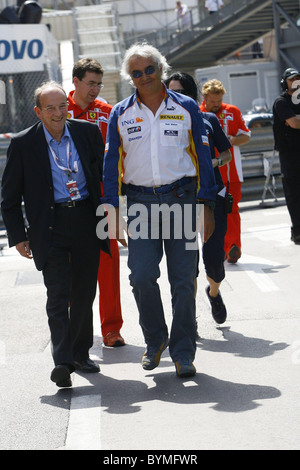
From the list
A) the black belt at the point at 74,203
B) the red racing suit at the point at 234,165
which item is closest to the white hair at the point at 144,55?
the black belt at the point at 74,203

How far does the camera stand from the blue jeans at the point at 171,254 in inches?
245

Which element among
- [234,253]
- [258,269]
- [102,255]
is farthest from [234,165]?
[102,255]

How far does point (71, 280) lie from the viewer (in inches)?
255

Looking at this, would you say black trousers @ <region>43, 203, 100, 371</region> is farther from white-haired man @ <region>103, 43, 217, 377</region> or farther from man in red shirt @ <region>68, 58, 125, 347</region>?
man in red shirt @ <region>68, 58, 125, 347</region>

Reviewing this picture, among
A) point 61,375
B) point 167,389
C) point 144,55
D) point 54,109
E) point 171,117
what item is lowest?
point 167,389

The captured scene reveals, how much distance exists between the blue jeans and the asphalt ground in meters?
0.33

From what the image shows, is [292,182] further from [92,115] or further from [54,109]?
[54,109]

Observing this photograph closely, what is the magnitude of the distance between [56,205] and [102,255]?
4.24 ft

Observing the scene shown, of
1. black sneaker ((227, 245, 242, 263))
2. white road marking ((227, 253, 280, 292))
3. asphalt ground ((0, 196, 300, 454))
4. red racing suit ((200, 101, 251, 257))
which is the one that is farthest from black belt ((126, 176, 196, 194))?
black sneaker ((227, 245, 242, 263))

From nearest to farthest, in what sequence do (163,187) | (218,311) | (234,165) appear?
(163,187), (218,311), (234,165)

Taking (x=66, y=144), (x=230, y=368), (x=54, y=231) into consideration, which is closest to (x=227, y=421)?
(x=230, y=368)

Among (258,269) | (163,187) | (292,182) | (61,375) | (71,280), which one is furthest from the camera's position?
(292,182)

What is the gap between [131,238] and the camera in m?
6.27
